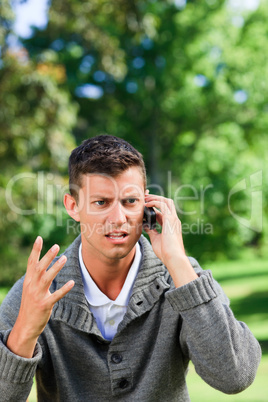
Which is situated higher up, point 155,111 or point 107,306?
point 155,111

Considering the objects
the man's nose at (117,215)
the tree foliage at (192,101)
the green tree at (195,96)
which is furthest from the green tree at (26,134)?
the man's nose at (117,215)

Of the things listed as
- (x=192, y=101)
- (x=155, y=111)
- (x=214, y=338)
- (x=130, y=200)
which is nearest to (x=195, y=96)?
(x=192, y=101)

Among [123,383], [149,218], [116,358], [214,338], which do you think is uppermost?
[149,218]

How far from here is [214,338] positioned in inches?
82.7

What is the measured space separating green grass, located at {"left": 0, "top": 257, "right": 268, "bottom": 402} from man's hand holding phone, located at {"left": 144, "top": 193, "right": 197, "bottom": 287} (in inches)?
218

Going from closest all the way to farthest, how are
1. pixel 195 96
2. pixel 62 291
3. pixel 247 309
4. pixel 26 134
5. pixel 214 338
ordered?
pixel 62 291 → pixel 214 338 → pixel 26 134 → pixel 247 309 → pixel 195 96

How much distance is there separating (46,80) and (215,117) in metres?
7.92

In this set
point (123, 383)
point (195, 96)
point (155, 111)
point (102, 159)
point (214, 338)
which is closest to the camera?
point (214, 338)

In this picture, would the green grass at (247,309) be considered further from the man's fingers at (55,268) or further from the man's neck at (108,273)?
the man's fingers at (55,268)

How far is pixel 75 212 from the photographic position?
8.22ft

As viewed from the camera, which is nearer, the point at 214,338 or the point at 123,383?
the point at 214,338

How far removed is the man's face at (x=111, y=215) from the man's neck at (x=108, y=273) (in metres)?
0.04

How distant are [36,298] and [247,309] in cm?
1507

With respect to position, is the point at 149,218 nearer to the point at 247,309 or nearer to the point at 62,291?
the point at 62,291
